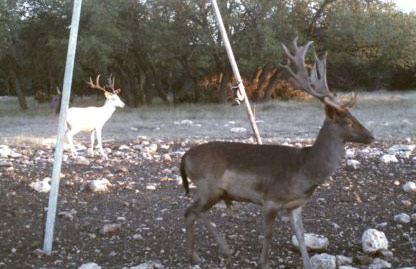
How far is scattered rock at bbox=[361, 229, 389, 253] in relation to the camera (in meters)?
5.17

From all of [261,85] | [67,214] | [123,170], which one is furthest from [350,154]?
[261,85]

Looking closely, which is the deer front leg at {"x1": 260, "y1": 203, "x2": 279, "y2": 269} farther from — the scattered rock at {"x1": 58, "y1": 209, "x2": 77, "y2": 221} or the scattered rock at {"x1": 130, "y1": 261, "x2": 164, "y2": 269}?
the scattered rock at {"x1": 58, "y1": 209, "x2": 77, "y2": 221}

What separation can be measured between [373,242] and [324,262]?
23.9 inches

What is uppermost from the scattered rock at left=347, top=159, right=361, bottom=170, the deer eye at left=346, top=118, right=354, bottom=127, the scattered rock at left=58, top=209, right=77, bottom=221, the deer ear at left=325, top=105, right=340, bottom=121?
the deer ear at left=325, top=105, right=340, bottom=121

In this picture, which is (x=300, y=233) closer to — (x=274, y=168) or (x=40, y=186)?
(x=274, y=168)

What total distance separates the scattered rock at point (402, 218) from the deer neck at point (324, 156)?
1.74m

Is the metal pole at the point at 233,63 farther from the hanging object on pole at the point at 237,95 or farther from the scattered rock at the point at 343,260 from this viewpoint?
the scattered rock at the point at 343,260

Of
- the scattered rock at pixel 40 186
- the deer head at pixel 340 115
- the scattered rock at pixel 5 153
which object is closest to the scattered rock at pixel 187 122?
the scattered rock at pixel 5 153

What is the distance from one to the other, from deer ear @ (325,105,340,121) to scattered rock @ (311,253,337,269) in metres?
1.26

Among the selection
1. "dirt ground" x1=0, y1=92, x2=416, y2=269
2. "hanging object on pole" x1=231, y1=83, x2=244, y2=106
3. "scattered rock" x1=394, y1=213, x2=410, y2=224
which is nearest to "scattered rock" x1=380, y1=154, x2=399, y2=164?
"dirt ground" x1=0, y1=92, x2=416, y2=269

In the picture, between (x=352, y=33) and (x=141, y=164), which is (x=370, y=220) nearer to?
(x=141, y=164)

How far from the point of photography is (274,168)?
4.93 meters

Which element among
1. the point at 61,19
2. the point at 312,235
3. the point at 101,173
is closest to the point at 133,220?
the point at 312,235

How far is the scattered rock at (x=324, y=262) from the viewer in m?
4.88
